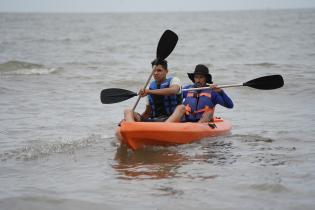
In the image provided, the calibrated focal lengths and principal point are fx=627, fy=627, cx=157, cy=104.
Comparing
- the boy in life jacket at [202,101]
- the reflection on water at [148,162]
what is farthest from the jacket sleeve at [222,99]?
the reflection on water at [148,162]

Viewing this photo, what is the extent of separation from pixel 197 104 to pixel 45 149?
1.99 meters

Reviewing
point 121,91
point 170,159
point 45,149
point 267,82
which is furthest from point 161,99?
point 267,82

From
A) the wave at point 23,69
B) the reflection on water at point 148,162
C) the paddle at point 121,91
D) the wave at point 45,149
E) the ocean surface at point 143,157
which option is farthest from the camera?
the wave at point 23,69

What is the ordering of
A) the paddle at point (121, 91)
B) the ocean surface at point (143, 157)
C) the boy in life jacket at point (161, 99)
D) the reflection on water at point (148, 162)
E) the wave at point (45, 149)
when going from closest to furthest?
the ocean surface at point (143, 157) → the reflection on water at point (148, 162) → the wave at point (45, 149) → the boy in life jacket at point (161, 99) → the paddle at point (121, 91)

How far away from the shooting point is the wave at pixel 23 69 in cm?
1788

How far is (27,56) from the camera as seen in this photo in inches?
958

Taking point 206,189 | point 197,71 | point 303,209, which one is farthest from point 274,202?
point 197,71

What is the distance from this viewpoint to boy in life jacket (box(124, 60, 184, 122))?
24.4 feet

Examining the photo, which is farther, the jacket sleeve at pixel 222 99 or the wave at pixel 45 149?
the jacket sleeve at pixel 222 99

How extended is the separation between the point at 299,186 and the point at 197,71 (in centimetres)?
259

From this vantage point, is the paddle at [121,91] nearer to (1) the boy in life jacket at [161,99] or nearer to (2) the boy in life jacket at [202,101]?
(1) the boy in life jacket at [161,99]

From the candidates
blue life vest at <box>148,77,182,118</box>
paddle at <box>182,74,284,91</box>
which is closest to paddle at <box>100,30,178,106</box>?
blue life vest at <box>148,77,182,118</box>

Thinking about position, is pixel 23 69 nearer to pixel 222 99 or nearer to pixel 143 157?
pixel 222 99

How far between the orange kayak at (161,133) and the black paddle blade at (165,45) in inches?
36.6
